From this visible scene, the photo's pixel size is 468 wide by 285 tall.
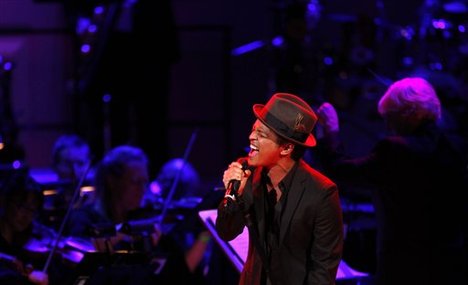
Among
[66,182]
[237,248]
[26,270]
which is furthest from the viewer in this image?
[66,182]

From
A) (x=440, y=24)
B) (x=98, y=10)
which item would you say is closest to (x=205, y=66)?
(x=98, y=10)

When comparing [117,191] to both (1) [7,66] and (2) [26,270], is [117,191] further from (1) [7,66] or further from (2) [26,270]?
(1) [7,66]

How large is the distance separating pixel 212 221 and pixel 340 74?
15.3 ft

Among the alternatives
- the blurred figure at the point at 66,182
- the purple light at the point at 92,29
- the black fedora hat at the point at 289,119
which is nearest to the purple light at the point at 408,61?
the purple light at the point at 92,29

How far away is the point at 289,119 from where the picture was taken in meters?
3.75

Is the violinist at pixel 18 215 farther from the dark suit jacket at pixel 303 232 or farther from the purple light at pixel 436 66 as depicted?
the purple light at pixel 436 66

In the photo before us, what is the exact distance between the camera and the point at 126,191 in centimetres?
582

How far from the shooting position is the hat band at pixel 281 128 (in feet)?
12.2

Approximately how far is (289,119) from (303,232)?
18.3 inches

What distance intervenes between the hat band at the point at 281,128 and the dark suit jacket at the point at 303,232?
0.15 metres

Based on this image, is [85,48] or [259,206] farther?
[85,48]

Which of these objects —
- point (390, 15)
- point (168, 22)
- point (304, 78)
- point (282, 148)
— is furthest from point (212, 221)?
point (390, 15)

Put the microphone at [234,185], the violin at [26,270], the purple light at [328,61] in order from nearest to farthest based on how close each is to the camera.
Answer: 1. the microphone at [234,185]
2. the violin at [26,270]
3. the purple light at [328,61]

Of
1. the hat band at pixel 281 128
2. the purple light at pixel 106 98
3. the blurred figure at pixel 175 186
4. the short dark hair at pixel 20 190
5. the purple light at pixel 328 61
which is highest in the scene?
the hat band at pixel 281 128
